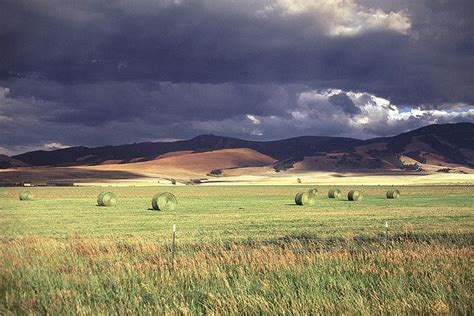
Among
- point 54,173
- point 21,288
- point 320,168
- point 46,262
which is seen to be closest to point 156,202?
point 46,262

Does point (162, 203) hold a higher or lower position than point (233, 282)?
higher

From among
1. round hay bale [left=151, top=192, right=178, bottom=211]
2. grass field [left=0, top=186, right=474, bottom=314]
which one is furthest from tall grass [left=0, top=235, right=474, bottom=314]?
round hay bale [left=151, top=192, right=178, bottom=211]

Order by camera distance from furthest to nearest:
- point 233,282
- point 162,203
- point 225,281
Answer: point 162,203
point 233,282
point 225,281

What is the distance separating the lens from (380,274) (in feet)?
39.7

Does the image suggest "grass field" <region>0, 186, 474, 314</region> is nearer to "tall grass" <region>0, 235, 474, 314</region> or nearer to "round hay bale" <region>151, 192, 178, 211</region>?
"tall grass" <region>0, 235, 474, 314</region>

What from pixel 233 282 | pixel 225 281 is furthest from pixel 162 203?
pixel 225 281

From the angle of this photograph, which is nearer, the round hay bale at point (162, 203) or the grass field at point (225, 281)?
the grass field at point (225, 281)

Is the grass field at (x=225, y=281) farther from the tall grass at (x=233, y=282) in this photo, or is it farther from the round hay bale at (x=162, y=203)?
the round hay bale at (x=162, y=203)

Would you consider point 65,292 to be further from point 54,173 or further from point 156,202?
point 54,173

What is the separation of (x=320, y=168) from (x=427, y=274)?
180 m

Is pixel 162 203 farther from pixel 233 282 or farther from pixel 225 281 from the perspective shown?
pixel 225 281

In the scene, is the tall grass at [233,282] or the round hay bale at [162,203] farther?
the round hay bale at [162,203]

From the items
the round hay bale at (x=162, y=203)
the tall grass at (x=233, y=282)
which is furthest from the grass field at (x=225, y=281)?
the round hay bale at (x=162, y=203)

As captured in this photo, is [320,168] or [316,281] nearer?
[316,281]
